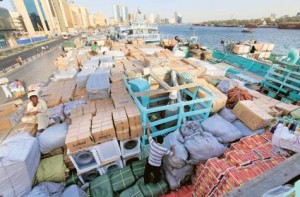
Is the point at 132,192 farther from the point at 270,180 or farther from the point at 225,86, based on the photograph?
the point at 225,86

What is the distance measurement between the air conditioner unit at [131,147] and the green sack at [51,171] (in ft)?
4.11

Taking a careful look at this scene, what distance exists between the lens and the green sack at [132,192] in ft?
9.76

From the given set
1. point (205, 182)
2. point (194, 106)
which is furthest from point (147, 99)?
point (205, 182)

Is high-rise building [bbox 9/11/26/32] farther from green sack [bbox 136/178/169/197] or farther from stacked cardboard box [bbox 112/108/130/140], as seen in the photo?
green sack [bbox 136/178/169/197]

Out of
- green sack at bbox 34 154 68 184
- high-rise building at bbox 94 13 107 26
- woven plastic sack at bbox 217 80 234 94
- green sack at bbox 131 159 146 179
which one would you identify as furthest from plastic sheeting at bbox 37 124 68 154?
high-rise building at bbox 94 13 107 26

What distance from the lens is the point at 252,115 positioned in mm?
3545

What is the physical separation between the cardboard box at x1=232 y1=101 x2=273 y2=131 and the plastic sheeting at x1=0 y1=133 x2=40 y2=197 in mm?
4586

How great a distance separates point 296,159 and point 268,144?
1.48 metres

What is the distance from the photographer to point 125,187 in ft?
10.3

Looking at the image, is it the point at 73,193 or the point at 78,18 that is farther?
the point at 78,18

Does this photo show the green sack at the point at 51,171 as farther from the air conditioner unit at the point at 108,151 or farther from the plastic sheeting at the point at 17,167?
the air conditioner unit at the point at 108,151

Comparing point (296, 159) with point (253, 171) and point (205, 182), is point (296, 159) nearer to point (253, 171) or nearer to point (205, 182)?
point (253, 171)

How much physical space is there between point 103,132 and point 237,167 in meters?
2.37

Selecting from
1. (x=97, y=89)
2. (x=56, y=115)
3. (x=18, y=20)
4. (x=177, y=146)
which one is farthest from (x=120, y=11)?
(x=177, y=146)
